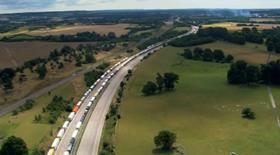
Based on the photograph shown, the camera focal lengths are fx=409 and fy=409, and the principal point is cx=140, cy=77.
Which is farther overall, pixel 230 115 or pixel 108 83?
pixel 108 83

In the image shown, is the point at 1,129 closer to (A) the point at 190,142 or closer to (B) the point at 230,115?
(A) the point at 190,142

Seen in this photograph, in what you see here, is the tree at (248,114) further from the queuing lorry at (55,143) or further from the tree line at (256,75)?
the queuing lorry at (55,143)

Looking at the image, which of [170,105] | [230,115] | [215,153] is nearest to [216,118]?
[230,115]

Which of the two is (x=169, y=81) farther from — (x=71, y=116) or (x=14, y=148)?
(x=14, y=148)

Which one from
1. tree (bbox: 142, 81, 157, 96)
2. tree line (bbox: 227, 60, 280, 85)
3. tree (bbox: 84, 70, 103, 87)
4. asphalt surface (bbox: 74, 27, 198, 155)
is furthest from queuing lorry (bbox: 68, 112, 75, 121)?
tree line (bbox: 227, 60, 280, 85)

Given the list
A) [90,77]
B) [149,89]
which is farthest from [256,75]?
[90,77]

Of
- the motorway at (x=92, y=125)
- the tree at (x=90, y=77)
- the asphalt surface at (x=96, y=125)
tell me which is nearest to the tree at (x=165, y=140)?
the asphalt surface at (x=96, y=125)
